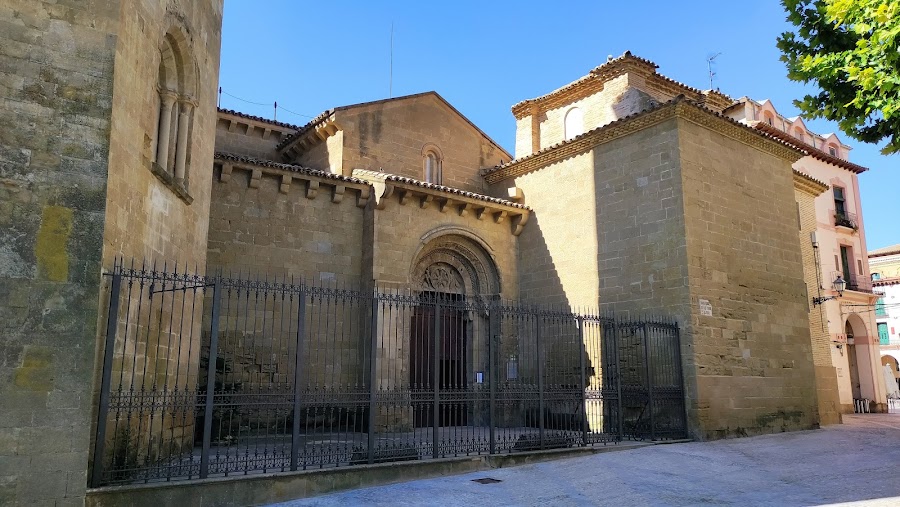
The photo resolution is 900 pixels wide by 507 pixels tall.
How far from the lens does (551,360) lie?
1488 centimetres

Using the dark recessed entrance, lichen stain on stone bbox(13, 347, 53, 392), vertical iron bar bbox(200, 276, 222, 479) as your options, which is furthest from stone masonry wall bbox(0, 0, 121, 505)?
the dark recessed entrance

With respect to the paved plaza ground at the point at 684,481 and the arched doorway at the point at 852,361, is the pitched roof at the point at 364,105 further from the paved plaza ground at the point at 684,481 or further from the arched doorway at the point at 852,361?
the arched doorway at the point at 852,361

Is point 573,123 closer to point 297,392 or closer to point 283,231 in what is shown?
point 283,231

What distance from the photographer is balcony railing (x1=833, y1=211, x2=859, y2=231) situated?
80.9 ft

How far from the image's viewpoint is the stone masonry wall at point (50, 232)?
622 centimetres

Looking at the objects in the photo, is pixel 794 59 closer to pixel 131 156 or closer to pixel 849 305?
pixel 131 156

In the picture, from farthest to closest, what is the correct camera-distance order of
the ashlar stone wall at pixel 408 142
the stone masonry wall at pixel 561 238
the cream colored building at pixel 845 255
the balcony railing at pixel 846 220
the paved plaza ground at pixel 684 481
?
1. the balcony railing at pixel 846 220
2. the cream colored building at pixel 845 255
3. the ashlar stone wall at pixel 408 142
4. the stone masonry wall at pixel 561 238
5. the paved plaza ground at pixel 684 481

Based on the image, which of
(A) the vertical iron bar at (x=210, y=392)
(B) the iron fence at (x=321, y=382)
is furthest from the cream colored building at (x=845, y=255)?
(A) the vertical iron bar at (x=210, y=392)

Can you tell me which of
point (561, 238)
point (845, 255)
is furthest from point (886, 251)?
point (561, 238)

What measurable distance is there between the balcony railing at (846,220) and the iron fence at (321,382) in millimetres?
15843

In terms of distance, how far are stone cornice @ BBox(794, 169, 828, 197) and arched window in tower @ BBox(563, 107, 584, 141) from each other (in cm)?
651

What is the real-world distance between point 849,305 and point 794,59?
19.5 meters

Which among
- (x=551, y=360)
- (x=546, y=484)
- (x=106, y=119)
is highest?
(x=106, y=119)

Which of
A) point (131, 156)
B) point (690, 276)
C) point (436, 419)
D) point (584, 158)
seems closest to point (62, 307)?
point (131, 156)
